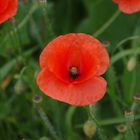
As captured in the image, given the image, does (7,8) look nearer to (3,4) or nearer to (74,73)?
(3,4)

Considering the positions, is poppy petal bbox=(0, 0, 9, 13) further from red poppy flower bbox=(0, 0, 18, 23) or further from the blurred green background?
A: the blurred green background

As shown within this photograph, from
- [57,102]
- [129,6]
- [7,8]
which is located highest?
[7,8]

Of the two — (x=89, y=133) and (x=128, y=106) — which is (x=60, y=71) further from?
(x=128, y=106)

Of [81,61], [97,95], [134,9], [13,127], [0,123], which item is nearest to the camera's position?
[97,95]

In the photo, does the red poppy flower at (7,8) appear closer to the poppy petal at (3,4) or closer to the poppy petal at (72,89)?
the poppy petal at (3,4)

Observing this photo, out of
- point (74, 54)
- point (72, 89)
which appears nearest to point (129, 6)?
point (74, 54)

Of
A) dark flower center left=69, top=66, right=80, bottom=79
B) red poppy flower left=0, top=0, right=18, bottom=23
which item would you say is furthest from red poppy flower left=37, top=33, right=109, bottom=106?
red poppy flower left=0, top=0, right=18, bottom=23

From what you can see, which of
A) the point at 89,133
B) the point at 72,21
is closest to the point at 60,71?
the point at 89,133

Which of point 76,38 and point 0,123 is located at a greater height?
point 76,38
